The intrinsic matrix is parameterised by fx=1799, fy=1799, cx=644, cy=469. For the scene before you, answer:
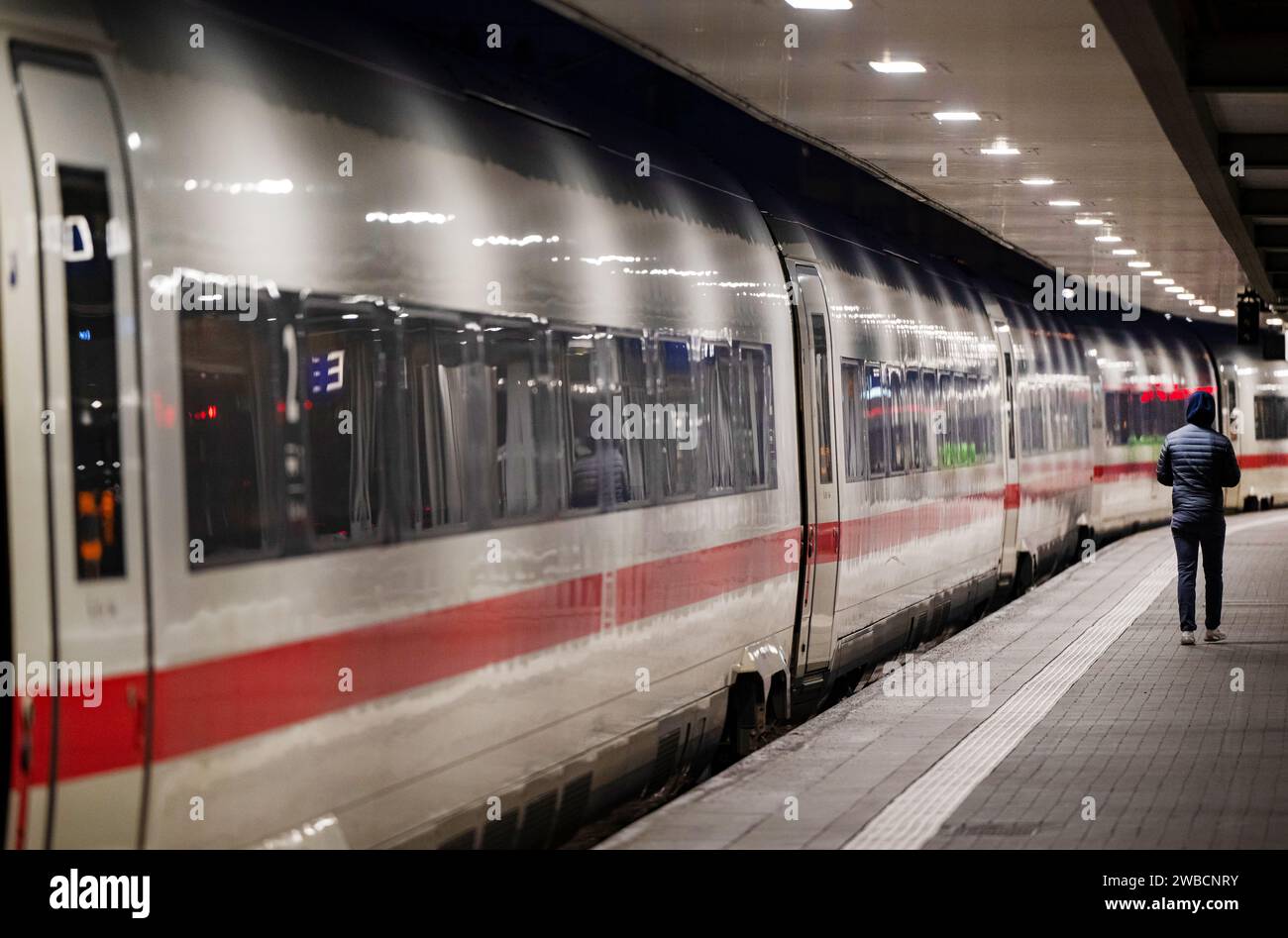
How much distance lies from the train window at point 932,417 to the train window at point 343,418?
10520 mm

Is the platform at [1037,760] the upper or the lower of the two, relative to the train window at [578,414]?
lower

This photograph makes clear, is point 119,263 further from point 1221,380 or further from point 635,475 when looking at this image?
point 1221,380

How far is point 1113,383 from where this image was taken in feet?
98.9

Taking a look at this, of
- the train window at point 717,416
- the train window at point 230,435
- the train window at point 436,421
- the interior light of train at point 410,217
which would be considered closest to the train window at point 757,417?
the train window at point 717,416

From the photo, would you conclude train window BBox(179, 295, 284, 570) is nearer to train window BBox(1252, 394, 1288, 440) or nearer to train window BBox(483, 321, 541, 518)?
train window BBox(483, 321, 541, 518)

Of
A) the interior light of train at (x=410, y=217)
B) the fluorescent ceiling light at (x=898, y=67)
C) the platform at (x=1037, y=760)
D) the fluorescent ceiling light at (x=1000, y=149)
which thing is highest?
the fluorescent ceiling light at (x=898, y=67)

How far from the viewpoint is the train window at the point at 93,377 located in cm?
436

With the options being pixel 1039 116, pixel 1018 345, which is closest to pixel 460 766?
pixel 1039 116

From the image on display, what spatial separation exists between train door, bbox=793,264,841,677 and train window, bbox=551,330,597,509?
12.9 ft

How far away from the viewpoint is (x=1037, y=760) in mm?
9367

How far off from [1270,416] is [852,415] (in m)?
28.9

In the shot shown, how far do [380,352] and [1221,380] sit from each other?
115 feet

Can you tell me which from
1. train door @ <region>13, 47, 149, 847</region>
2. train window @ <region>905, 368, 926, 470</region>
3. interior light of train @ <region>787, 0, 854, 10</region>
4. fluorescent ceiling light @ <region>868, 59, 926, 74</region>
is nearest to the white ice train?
train door @ <region>13, 47, 149, 847</region>

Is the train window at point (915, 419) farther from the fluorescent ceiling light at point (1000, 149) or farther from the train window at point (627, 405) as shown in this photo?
the train window at point (627, 405)
